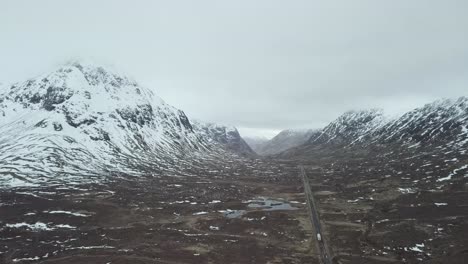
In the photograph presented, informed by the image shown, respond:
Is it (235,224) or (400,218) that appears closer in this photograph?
(400,218)

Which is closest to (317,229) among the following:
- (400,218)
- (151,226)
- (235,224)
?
(235,224)

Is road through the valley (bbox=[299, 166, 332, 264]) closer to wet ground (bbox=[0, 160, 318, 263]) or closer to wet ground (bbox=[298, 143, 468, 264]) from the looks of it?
wet ground (bbox=[298, 143, 468, 264])

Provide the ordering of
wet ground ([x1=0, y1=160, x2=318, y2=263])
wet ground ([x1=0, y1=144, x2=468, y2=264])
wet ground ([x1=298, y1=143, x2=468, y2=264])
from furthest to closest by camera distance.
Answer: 1. wet ground ([x1=0, y1=160, x2=318, y2=263])
2. wet ground ([x1=0, y1=144, x2=468, y2=264])
3. wet ground ([x1=298, y1=143, x2=468, y2=264])

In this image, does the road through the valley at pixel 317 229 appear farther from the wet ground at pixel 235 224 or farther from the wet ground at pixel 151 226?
the wet ground at pixel 151 226

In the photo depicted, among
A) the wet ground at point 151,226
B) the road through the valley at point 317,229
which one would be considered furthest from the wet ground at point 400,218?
the wet ground at point 151,226

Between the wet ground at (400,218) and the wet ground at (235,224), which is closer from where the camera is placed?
the wet ground at (400,218)

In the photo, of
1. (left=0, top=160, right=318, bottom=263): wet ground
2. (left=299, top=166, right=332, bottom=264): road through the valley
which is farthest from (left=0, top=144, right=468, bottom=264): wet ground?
(left=299, top=166, right=332, bottom=264): road through the valley

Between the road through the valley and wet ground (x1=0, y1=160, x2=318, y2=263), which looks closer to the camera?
the road through the valley

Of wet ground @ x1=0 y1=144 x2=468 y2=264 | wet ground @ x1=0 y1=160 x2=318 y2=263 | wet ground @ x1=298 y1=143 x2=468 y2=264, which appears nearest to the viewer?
wet ground @ x1=298 y1=143 x2=468 y2=264

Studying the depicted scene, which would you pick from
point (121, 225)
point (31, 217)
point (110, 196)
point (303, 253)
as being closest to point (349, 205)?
point (303, 253)

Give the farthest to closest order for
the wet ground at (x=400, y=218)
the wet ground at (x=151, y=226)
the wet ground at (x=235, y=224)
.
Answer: the wet ground at (x=151, y=226), the wet ground at (x=235, y=224), the wet ground at (x=400, y=218)

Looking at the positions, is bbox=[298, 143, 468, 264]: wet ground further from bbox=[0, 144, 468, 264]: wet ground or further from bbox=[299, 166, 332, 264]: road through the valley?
bbox=[299, 166, 332, 264]: road through the valley

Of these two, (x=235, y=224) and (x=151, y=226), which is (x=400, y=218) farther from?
(x=151, y=226)

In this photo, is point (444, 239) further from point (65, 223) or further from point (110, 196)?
point (110, 196)
